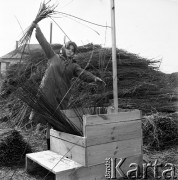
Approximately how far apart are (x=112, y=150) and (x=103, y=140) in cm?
13

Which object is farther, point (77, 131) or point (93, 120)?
point (77, 131)

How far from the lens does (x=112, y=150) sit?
191 cm

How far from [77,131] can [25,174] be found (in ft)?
2.41

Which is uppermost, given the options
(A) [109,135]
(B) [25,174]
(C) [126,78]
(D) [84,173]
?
(C) [126,78]

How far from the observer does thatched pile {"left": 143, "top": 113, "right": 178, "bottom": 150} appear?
9.14 ft

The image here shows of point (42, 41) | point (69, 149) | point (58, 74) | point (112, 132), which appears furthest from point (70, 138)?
point (42, 41)

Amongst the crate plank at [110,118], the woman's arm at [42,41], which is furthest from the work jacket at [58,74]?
the crate plank at [110,118]

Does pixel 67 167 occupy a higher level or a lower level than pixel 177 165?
higher

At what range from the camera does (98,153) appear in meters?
1.83

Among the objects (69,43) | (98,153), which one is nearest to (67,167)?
(98,153)

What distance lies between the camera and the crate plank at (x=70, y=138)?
178 cm

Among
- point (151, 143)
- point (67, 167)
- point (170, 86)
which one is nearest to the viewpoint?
point (67, 167)

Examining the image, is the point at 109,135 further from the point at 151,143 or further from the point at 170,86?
the point at 170,86

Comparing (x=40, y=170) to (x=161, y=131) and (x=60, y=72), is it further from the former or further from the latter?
(x=161, y=131)
